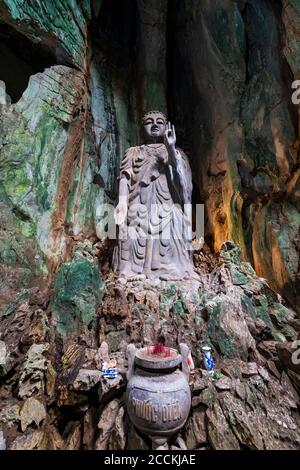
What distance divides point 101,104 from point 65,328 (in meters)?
5.38

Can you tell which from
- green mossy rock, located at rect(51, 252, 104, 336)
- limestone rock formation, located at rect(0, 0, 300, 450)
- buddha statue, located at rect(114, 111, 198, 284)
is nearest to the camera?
limestone rock formation, located at rect(0, 0, 300, 450)

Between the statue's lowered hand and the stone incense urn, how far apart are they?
8.09 feet

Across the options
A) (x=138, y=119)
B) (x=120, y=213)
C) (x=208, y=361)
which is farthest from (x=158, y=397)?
(x=138, y=119)

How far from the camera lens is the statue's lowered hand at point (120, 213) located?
15.4ft

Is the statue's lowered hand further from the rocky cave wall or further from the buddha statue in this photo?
the rocky cave wall

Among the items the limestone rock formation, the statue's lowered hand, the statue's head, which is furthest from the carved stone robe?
the limestone rock formation

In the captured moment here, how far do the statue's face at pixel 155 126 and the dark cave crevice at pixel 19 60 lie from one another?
1.91m

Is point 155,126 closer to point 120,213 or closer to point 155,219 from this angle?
point 155,219

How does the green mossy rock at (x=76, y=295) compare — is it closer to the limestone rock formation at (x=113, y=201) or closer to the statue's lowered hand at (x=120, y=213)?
the limestone rock formation at (x=113, y=201)

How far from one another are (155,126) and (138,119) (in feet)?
7.86

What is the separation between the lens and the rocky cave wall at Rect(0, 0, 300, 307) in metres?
4.55

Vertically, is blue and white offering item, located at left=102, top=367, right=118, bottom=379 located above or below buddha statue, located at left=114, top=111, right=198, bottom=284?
below

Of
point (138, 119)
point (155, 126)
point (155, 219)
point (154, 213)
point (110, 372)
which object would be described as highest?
point (138, 119)

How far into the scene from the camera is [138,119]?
7.91 meters
